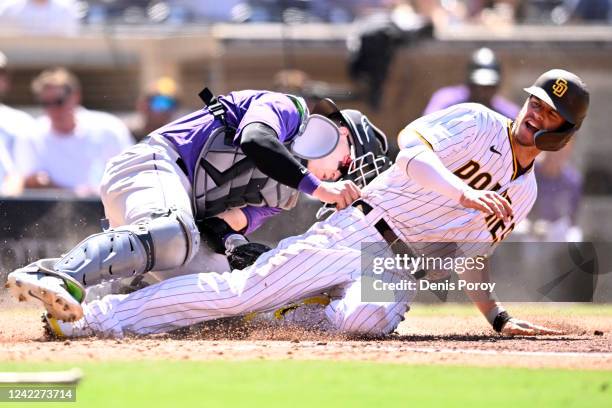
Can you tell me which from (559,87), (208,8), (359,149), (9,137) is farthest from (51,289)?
(208,8)

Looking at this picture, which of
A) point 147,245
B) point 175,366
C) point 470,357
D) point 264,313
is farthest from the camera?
point 264,313

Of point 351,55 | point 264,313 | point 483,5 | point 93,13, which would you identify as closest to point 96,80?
point 93,13

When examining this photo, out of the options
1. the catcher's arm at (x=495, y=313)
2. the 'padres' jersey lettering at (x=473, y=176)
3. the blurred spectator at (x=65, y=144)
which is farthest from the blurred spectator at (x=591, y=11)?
the 'padres' jersey lettering at (x=473, y=176)

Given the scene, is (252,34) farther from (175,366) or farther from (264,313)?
(175,366)

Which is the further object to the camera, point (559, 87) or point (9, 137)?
point (9, 137)

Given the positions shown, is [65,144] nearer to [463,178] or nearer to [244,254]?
[244,254]

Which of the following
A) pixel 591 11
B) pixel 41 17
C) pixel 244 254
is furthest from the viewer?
pixel 591 11

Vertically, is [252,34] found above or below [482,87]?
above

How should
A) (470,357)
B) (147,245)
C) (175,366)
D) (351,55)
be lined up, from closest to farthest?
1. (175,366)
2. (470,357)
3. (147,245)
4. (351,55)
